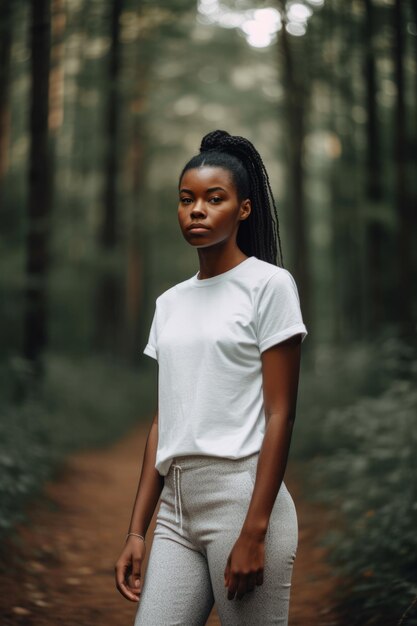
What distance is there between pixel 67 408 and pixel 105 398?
261 cm

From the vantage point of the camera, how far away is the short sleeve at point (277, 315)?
2436mm

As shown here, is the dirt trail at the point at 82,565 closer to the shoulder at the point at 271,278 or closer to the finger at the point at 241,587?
the finger at the point at 241,587

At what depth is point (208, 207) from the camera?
8.56ft

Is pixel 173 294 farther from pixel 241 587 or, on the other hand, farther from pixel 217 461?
pixel 241 587

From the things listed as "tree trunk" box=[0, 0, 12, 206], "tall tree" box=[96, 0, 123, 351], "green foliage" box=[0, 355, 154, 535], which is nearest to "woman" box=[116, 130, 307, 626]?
"green foliage" box=[0, 355, 154, 535]

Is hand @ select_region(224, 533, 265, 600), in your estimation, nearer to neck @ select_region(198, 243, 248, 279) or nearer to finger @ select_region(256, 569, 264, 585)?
finger @ select_region(256, 569, 264, 585)

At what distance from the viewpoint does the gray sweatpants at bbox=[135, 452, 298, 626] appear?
2404mm

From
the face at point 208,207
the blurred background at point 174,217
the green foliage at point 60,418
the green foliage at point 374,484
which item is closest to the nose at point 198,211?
the face at point 208,207

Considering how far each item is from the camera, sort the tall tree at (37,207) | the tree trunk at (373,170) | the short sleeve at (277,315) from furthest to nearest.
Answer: the tree trunk at (373,170)
the tall tree at (37,207)
the short sleeve at (277,315)

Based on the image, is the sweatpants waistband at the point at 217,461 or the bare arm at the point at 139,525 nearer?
the sweatpants waistband at the point at 217,461

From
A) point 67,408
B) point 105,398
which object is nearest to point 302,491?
point 67,408

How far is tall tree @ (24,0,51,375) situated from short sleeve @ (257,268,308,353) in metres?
8.97

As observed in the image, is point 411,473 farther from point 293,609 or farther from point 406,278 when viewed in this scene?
point 406,278

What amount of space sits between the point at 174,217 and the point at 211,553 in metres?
23.4
